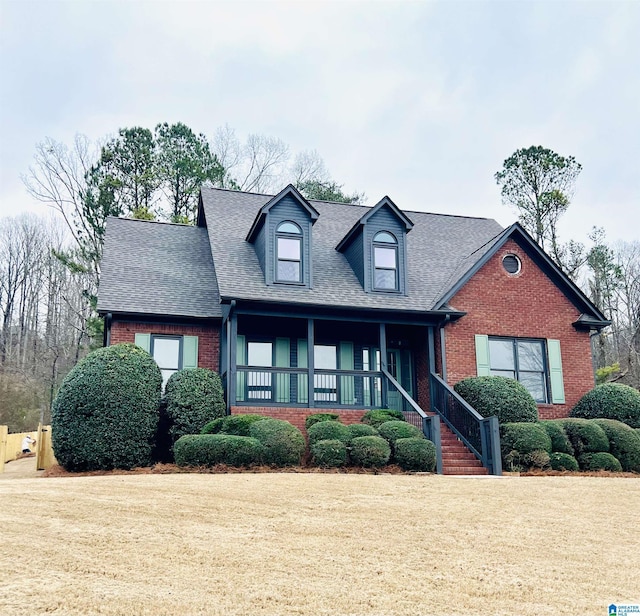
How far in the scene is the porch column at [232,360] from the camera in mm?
17283

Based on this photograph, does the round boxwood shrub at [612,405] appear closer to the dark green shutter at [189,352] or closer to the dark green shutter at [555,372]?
the dark green shutter at [555,372]

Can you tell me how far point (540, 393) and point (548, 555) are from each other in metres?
12.0

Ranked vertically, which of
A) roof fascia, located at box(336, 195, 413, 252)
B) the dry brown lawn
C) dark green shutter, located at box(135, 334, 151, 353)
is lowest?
the dry brown lawn

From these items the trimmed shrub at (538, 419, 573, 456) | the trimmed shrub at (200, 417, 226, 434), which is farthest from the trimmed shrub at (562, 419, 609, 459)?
the trimmed shrub at (200, 417, 226, 434)

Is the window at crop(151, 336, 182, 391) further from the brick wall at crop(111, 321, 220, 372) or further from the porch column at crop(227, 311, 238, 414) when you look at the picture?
the porch column at crop(227, 311, 238, 414)

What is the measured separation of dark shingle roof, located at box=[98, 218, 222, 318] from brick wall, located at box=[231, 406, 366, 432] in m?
3.07

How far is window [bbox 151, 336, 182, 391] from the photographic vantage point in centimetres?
1886

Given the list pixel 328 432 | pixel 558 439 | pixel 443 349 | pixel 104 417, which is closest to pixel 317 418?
pixel 328 432

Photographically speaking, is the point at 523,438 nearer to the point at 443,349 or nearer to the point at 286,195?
the point at 443,349

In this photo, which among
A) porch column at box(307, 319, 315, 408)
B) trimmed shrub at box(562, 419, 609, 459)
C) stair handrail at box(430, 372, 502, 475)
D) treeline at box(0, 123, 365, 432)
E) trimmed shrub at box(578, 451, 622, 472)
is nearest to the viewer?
stair handrail at box(430, 372, 502, 475)

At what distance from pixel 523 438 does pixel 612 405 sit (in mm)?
4109

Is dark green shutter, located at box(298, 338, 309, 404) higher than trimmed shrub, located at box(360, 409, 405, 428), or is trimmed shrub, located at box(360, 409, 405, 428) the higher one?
dark green shutter, located at box(298, 338, 309, 404)

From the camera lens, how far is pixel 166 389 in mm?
17125

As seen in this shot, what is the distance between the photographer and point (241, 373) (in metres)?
18.7
